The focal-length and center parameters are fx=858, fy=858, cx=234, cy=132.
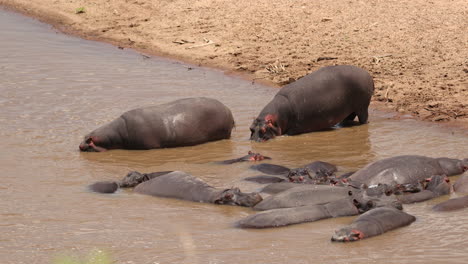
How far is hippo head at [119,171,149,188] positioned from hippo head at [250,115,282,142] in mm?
2470

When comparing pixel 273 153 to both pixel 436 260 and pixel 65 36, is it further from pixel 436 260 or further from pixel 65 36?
pixel 65 36

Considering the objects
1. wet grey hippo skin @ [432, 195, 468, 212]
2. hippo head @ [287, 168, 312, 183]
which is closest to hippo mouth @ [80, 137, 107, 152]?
hippo head @ [287, 168, 312, 183]

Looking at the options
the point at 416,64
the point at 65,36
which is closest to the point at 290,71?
the point at 416,64

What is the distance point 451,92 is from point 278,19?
18.5 ft

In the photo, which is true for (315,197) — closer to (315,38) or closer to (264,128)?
(264,128)

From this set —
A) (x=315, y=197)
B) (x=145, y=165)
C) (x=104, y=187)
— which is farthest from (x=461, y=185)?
(x=145, y=165)

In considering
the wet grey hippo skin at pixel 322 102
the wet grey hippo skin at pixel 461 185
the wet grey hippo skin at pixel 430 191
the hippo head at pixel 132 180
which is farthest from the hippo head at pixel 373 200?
the wet grey hippo skin at pixel 322 102

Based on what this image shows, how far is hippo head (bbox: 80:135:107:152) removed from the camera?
1015cm

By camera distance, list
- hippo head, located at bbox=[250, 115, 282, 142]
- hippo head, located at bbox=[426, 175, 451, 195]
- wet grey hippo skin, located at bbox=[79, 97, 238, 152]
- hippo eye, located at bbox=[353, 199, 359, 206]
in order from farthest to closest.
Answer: hippo head, located at bbox=[250, 115, 282, 142] < wet grey hippo skin, located at bbox=[79, 97, 238, 152] < hippo head, located at bbox=[426, 175, 451, 195] < hippo eye, located at bbox=[353, 199, 359, 206]

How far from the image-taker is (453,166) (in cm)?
848

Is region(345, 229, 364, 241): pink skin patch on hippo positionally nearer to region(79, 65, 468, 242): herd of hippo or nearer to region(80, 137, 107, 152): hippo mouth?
region(79, 65, 468, 242): herd of hippo

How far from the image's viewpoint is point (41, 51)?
16.6 metres

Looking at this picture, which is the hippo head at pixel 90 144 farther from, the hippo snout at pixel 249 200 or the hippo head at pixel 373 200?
the hippo head at pixel 373 200

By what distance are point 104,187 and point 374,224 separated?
2905mm
